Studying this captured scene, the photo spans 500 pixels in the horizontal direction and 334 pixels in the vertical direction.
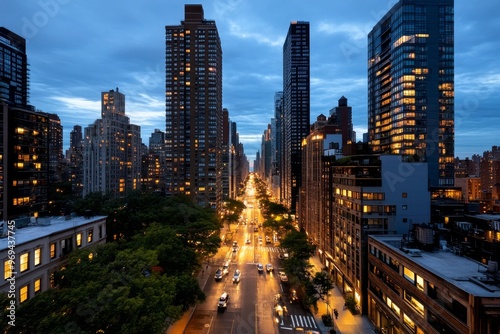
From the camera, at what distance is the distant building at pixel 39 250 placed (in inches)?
1040

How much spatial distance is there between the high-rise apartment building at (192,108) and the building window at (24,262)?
103215mm

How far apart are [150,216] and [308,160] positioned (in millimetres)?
50947

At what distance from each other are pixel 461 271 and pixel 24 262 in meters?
41.6

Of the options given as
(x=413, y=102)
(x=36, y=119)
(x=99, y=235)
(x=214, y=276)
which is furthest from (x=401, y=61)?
(x=36, y=119)

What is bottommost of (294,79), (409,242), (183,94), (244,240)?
(244,240)

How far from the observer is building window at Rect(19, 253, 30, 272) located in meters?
27.3

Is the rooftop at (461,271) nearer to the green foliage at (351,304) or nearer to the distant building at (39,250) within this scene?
the green foliage at (351,304)

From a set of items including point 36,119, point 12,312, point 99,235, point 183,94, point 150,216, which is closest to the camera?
point 12,312

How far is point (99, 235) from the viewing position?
42.4 metres

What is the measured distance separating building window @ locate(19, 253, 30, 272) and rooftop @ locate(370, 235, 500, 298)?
38.1 meters

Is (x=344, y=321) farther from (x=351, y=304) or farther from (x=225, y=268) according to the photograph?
(x=225, y=268)

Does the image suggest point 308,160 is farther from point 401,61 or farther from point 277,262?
point 401,61

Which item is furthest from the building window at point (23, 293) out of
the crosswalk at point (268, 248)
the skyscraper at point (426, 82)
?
the skyscraper at point (426, 82)

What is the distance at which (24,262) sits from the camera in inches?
1093
